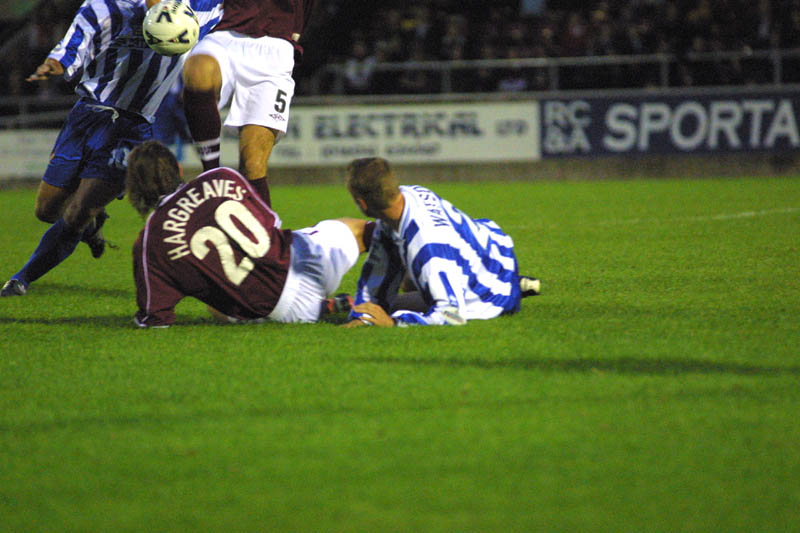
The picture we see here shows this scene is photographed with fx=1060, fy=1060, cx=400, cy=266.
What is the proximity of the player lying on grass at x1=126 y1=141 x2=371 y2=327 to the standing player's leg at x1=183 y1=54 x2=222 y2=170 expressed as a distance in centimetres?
85

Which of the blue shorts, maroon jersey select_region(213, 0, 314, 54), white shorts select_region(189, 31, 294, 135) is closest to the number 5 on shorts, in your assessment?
white shorts select_region(189, 31, 294, 135)

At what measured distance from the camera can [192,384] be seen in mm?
3613

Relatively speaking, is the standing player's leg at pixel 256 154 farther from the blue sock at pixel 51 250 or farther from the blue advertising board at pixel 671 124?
the blue advertising board at pixel 671 124

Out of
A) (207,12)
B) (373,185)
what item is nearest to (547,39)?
(207,12)

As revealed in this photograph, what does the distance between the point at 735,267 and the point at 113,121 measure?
3.77 m

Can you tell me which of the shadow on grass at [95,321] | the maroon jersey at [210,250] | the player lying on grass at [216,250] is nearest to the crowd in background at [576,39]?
the shadow on grass at [95,321]

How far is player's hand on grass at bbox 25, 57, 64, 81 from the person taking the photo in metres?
5.47

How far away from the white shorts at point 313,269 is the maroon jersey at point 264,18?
1553mm

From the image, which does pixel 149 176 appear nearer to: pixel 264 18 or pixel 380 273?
pixel 380 273

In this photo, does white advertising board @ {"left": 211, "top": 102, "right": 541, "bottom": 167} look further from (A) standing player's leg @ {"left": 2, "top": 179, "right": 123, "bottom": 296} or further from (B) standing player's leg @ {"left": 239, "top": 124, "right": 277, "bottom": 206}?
(B) standing player's leg @ {"left": 239, "top": 124, "right": 277, "bottom": 206}

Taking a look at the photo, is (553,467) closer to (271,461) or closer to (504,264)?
(271,461)

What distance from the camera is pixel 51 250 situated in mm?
6031

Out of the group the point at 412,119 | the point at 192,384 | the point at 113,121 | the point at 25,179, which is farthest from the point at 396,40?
the point at 192,384

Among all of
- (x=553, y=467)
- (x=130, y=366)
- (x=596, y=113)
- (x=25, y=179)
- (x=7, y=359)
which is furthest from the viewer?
(x=25, y=179)
